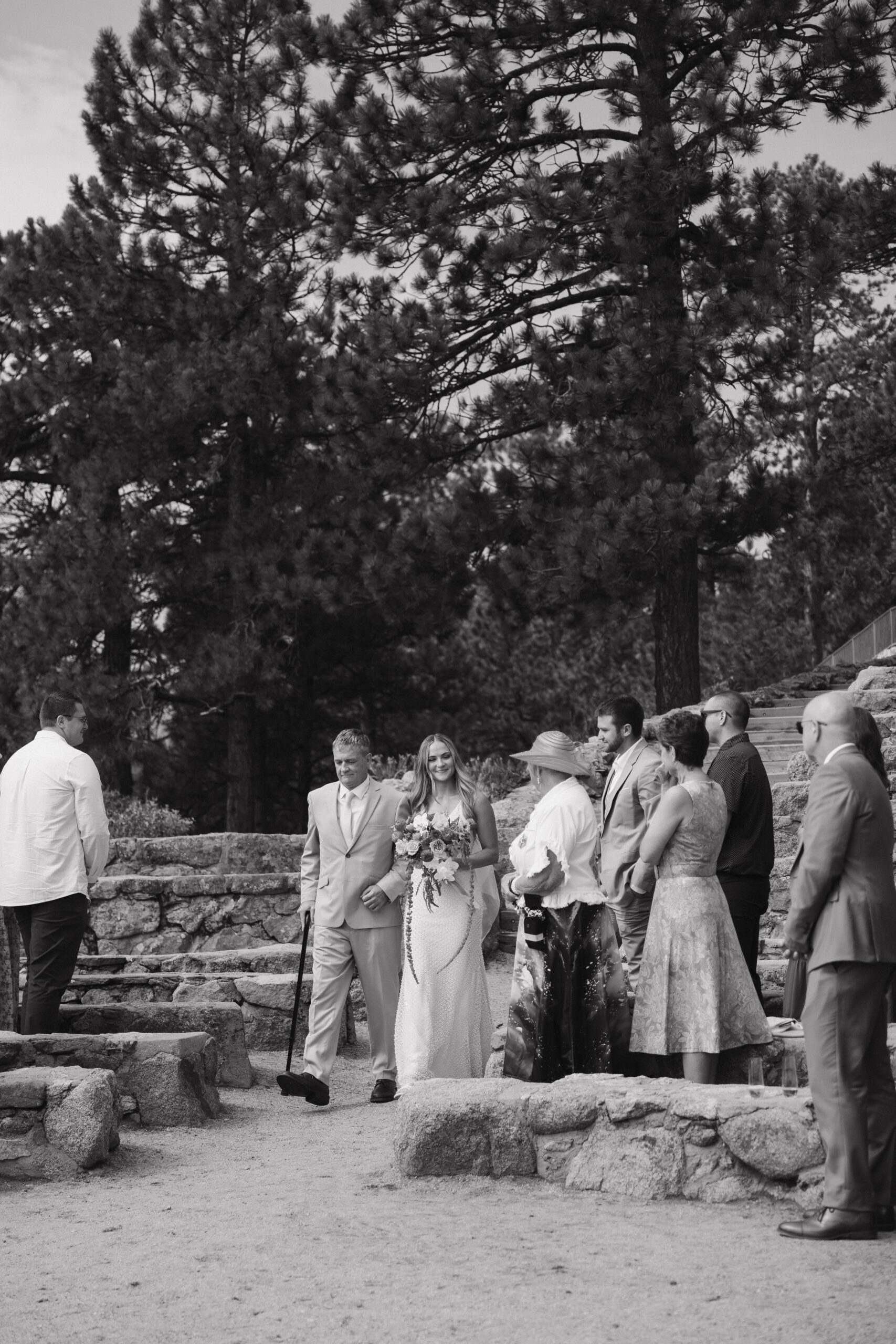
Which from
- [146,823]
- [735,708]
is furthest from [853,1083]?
[146,823]

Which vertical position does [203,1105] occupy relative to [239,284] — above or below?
below

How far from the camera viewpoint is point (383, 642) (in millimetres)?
20703

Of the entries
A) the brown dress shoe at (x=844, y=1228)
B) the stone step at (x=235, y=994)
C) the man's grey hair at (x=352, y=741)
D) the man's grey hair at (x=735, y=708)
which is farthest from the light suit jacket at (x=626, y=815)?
the stone step at (x=235, y=994)

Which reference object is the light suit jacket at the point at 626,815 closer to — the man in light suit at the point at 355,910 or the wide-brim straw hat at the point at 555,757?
the wide-brim straw hat at the point at 555,757

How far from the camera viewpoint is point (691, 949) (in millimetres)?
5473

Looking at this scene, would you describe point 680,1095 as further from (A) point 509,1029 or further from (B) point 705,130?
(B) point 705,130

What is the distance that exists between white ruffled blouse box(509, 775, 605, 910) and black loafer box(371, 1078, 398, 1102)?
5.12 ft

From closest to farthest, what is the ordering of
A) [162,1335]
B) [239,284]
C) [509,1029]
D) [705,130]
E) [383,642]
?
[162,1335], [509,1029], [705,130], [239,284], [383,642]

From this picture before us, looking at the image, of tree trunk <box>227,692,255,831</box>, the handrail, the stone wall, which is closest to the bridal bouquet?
the stone wall

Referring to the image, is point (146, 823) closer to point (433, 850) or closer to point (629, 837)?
point (433, 850)

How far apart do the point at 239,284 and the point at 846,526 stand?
9.94m

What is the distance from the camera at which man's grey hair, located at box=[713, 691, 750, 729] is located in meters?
6.68

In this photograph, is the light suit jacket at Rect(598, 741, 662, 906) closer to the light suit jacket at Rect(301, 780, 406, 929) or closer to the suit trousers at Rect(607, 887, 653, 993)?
the suit trousers at Rect(607, 887, 653, 993)

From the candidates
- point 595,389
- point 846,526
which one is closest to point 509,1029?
point 595,389
